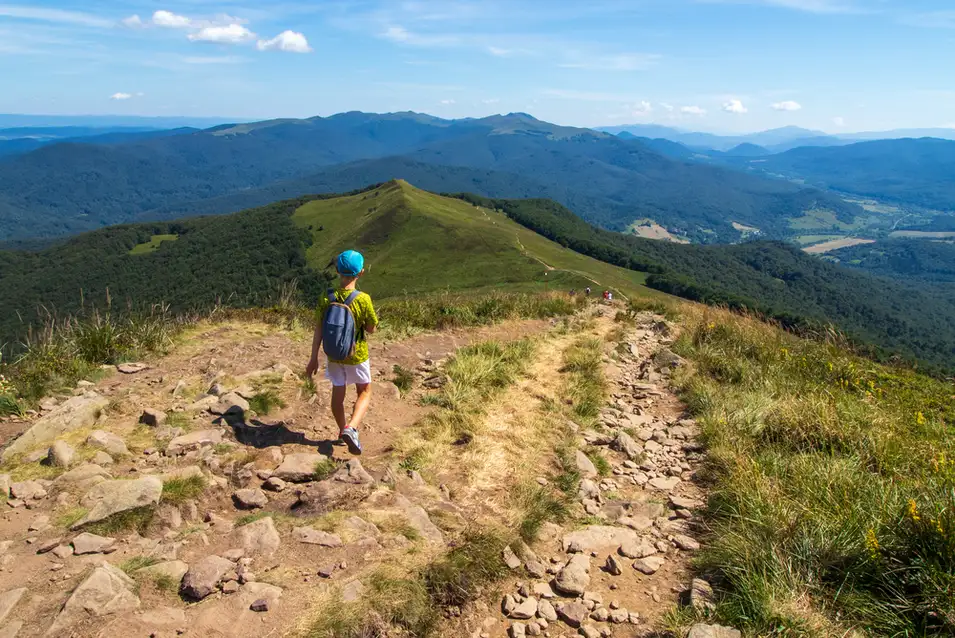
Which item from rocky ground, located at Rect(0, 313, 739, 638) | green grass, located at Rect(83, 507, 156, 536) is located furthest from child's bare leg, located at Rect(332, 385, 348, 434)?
green grass, located at Rect(83, 507, 156, 536)

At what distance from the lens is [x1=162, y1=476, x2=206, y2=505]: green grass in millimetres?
4844

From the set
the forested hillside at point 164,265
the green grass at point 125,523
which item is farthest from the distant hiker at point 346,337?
the forested hillside at point 164,265

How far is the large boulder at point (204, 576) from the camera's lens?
381 cm

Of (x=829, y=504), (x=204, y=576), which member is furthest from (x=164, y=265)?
(x=829, y=504)

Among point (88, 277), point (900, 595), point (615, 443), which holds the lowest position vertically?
point (88, 277)

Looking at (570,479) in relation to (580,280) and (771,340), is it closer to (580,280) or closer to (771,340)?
(771,340)

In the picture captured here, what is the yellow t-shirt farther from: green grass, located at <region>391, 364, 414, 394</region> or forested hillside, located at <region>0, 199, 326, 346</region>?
forested hillside, located at <region>0, 199, 326, 346</region>

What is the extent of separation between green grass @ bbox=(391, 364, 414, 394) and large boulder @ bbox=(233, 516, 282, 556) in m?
3.73

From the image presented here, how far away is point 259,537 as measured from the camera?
4.52 m

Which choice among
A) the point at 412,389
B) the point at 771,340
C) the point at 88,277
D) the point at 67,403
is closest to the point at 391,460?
the point at 412,389

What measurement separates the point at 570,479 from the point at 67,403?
20.4ft

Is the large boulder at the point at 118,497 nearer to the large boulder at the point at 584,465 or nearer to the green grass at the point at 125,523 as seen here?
the green grass at the point at 125,523

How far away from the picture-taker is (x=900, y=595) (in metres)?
3.63

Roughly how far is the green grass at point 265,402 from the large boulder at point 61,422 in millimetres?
1767
